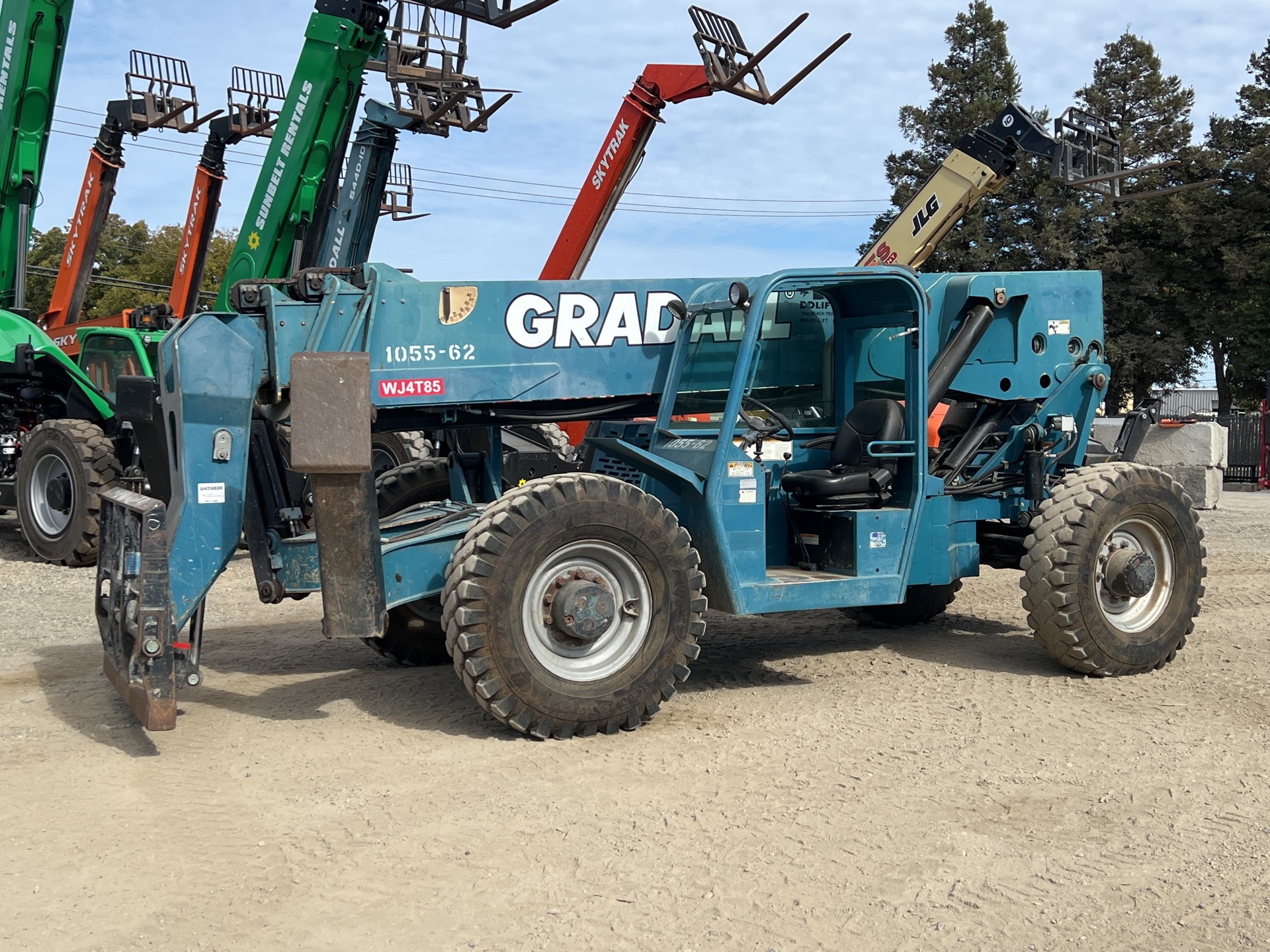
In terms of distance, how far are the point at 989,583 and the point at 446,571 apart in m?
6.67

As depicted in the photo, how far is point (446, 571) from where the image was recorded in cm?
577

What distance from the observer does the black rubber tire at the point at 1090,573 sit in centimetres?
702

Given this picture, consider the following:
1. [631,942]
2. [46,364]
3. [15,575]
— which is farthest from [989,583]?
[46,364]

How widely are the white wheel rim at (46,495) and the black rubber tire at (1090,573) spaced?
30.6ft

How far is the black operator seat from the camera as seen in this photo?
695 cm

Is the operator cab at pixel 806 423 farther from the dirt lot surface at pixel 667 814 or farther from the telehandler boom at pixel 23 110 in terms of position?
the telehandler boom at pixel 23 110

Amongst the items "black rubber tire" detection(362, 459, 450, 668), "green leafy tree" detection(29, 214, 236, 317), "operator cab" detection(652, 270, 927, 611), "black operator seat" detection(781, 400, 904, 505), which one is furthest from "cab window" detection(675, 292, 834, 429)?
"green leafy tree" detection(29, 214, 236, 317)

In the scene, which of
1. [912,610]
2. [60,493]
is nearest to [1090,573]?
[912,610]

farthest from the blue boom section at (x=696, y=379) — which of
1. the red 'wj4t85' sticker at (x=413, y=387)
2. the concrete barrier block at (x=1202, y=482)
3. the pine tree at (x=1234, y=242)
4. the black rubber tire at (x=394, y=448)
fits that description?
the pine tree at (x=1234, y=242)

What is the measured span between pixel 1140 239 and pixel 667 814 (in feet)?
110

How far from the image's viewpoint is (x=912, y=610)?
9.00 meters

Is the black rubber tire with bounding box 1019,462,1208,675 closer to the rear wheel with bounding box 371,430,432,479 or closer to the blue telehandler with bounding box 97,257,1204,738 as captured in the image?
the blue telehandler with bounding box 97,257,1204,738

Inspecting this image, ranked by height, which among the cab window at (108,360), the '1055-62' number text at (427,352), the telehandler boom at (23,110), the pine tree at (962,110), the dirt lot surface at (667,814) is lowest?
the dirt lot surface at (667,814)

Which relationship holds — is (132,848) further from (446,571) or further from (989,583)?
(989,583)
